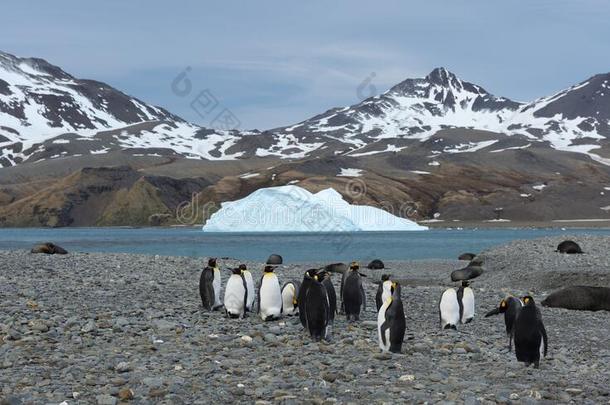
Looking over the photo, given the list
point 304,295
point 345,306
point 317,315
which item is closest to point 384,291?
point 345,306

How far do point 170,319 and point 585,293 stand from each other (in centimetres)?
1037

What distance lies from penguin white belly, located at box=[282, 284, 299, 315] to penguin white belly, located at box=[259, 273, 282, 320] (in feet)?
2.77

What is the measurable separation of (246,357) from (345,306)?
192 inches

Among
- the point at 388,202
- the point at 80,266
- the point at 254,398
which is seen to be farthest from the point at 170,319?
the point at 388,202

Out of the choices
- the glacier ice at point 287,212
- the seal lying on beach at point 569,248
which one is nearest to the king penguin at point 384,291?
the seal lying on beach at point 569,248

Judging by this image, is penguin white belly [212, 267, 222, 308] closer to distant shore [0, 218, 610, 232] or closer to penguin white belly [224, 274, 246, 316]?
penguin white belly [224, 274, 246, 316]

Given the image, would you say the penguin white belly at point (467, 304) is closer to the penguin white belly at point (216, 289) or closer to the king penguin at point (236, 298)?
the king penguin at point (236, 298)

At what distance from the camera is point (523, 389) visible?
8.27 metres

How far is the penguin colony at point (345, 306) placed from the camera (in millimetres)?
10359

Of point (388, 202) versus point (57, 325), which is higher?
point (388, 202)

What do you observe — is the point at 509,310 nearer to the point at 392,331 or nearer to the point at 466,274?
the point at 392,331

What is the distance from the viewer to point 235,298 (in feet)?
42.5

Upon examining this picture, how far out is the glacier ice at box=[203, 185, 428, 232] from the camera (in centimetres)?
7150

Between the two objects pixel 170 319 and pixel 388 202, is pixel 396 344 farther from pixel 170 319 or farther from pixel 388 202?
pixel 388 202
